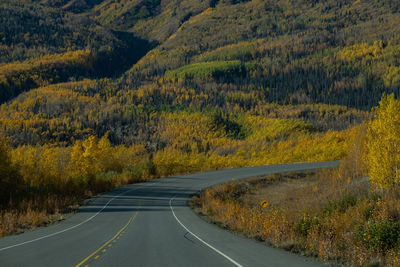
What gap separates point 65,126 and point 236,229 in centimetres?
15155

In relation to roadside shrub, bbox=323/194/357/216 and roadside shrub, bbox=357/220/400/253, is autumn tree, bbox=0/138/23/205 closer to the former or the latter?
Result: roadside shrub, bbox=323/194/357/216

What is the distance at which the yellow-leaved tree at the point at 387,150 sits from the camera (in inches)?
910

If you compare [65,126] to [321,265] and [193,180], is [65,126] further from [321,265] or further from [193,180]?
[321,265]

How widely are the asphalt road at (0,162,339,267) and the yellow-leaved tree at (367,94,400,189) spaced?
1212 cm

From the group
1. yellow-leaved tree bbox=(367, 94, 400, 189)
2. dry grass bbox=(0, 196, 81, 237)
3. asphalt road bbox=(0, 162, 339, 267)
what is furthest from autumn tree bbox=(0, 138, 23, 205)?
yellow-leaved tree bbox=(367, 94, 400, 189)

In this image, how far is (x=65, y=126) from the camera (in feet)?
512

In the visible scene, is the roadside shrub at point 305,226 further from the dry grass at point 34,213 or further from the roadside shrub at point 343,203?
the dry grass at point 34,213

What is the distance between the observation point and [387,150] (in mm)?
23828

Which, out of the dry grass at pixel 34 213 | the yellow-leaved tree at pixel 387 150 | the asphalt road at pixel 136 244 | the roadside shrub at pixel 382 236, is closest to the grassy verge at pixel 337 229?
the roadside shrub at pixel 382 236

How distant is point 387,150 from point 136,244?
18246mm

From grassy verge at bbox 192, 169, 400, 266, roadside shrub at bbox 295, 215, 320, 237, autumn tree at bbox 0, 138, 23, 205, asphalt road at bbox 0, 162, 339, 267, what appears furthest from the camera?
autumn tree at bbox 0, 138, 23, 205

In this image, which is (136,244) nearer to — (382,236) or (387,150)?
(382,236)

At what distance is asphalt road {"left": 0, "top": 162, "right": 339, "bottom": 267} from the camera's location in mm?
10547

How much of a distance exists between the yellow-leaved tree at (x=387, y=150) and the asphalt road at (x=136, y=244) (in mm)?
12117
